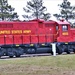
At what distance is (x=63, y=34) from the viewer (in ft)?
97.3

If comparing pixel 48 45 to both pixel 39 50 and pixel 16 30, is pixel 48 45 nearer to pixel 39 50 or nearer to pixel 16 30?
pixel 39 50

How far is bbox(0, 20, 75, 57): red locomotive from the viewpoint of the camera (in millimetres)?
26719

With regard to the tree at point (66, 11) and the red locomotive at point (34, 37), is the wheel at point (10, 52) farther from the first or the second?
the tree at point (66, 11)

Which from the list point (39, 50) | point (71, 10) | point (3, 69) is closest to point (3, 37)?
point (39, 50)

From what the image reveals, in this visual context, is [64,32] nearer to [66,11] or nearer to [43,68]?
[43,68]

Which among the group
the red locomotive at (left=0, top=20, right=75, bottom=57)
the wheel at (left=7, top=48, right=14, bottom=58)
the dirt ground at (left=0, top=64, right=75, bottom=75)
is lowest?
the wheel at (left=7, top=48, right=14, bottom=58)

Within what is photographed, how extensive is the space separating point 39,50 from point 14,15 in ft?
112

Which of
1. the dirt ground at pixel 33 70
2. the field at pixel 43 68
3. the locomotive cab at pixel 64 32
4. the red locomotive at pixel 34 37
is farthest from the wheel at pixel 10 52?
the dirt ground at pixel 33 70

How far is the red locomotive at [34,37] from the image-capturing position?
2672 cm

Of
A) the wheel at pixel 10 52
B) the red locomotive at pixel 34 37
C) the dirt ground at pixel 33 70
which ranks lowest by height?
the wheel at pixel 10 52

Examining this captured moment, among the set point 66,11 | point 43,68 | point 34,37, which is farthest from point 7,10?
point 43,68

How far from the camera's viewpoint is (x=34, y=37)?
28.4 m

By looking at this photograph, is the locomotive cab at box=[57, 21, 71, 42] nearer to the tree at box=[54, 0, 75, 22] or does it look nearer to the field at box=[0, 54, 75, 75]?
the field at box=[0, 54, 75, 75]

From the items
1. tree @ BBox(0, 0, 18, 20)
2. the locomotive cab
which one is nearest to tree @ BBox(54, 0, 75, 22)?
tree @ BBox(0, 0, 18, 20)
